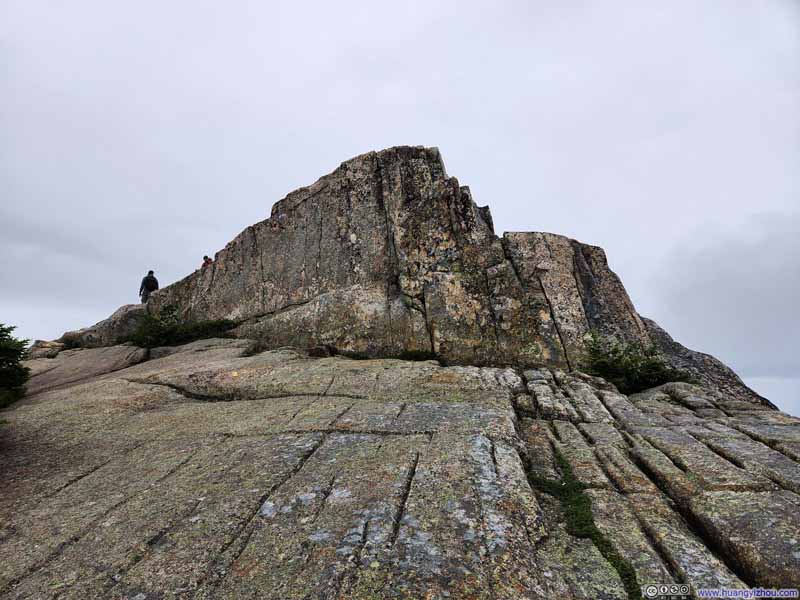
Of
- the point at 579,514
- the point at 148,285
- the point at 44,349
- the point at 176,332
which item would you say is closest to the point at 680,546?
the point at 579,514

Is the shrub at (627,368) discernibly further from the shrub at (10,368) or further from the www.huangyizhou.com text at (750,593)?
the shrub at (10,368)

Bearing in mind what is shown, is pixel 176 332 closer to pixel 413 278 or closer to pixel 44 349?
pixel 44 349

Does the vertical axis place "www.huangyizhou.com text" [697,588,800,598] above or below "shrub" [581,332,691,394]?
below

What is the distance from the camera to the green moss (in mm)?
5129

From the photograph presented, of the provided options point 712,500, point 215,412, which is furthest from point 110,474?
point 712,500

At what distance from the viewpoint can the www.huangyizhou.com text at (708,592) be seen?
4727mm

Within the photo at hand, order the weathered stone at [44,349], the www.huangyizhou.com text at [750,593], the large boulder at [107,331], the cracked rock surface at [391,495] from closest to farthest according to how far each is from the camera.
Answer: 1. the www.huangyizhou.com text at [750,593]
2. the cracked rock surface at [391,495]
3. the weathered stone at [44,349]
4. the large boulder at [107,331]

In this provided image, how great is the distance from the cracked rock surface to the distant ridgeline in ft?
14.3

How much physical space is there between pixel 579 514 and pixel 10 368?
15411mm

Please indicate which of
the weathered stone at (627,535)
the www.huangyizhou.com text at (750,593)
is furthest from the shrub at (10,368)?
the www.huangyizhou.com text at (750,593)

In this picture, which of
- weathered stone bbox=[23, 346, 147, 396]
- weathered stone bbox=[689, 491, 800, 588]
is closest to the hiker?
weathered stone bbox=[23, 346, 147, 396]

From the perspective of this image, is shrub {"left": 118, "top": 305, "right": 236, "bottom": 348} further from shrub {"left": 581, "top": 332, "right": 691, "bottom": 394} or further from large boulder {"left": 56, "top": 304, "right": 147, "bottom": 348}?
shrub {"left": 581, "top": 332, "right": 691, "bottom": 394}

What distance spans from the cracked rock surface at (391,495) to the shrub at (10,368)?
1841 mm

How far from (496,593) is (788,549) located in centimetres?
348
